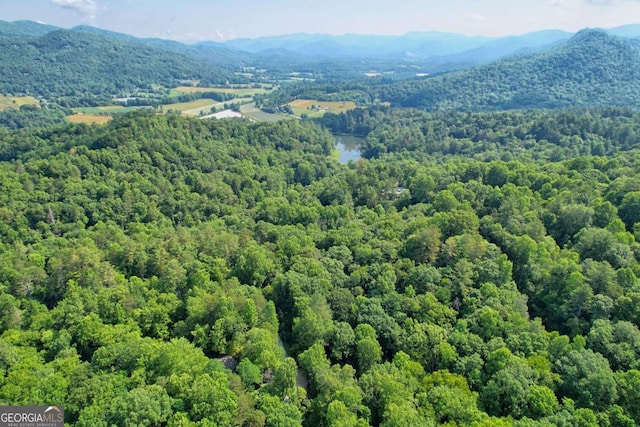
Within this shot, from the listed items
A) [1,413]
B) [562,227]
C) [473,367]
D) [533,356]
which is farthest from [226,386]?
[562,227]

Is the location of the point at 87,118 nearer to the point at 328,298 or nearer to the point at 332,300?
the point at 328,298

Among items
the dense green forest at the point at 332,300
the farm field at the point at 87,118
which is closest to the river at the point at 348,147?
the dense green forest at the point at 332,300

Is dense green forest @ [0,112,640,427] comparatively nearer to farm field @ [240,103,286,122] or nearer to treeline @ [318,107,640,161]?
treeline @ [318,107,640,161]

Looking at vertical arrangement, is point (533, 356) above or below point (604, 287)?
below

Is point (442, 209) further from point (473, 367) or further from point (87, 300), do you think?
point (87, 300)

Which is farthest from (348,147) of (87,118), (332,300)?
(332,300)

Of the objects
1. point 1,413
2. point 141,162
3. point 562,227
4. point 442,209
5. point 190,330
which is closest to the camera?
point 1,413
